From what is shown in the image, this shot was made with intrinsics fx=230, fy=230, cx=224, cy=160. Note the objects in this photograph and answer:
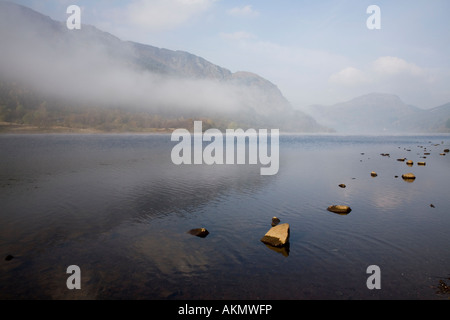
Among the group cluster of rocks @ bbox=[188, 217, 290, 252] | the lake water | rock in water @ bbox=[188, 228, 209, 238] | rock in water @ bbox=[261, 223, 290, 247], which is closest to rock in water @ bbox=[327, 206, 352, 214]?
the lake water

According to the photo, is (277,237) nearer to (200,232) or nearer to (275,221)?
(275,221)

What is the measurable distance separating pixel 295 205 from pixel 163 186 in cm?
1995

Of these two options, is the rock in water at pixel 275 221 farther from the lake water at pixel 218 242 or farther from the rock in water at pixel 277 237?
the rock in water at pixel 277 237

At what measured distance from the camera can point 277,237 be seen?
17.1 metres

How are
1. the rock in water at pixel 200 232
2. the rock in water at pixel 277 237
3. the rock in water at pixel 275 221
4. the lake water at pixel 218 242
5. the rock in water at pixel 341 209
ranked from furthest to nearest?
the rock in water at pixel 341 209 < the rock in water at pixel 275 221 < the rock in water at pixel 200 232 < the rock in water at pixel 277 237 < the lake water at pixel 218 242

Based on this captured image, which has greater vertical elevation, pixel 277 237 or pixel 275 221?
pixel 277 237

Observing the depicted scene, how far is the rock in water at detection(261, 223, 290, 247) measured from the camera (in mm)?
16906

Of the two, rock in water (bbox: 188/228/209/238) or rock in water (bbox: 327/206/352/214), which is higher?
rock in water (bbox: 327/206/352/214)

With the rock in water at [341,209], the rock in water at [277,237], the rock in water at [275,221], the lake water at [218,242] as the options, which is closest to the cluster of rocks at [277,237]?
the rock in water at [277,237]

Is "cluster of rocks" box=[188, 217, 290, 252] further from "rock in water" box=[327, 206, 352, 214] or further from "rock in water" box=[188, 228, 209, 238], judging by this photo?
"rock in water" box=[327, 206, 352, 214]

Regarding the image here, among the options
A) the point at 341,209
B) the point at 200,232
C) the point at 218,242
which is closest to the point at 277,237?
the point at 218,242

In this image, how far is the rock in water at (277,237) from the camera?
16906 millimetres

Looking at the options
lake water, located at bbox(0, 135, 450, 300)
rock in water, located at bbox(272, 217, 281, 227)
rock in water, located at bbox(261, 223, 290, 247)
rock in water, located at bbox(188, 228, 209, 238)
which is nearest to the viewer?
lake water, located at bbox(0, 135, 450, 300)
